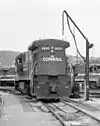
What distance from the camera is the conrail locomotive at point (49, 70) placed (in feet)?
63.6

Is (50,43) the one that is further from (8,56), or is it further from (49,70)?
(8,56)

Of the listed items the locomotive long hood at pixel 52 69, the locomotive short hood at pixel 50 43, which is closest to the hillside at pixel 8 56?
the locomotive short hood at pixel 50 43

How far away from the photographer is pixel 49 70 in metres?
20.4

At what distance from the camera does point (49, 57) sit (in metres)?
20.5

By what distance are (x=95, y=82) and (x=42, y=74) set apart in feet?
68.2

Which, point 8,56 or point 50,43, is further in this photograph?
point 8,56

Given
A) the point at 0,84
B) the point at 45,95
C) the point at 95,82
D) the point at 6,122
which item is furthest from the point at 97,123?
the point at 0,84

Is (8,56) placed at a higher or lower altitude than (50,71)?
higher

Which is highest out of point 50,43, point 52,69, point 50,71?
point 50,43

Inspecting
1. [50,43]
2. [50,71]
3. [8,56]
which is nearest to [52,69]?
[50,71]

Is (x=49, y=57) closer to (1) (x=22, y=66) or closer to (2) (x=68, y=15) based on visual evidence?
(2) (x=68, y=15)

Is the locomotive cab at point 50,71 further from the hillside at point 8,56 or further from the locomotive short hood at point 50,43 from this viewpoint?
the hillside at point 8,56

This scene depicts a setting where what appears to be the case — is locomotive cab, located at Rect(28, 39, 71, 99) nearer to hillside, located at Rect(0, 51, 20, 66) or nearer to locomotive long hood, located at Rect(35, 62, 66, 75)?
locomotive long hood, located at Rect(35, 62, 66, 75)

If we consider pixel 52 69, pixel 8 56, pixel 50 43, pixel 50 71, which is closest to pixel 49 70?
pixel 50 71
